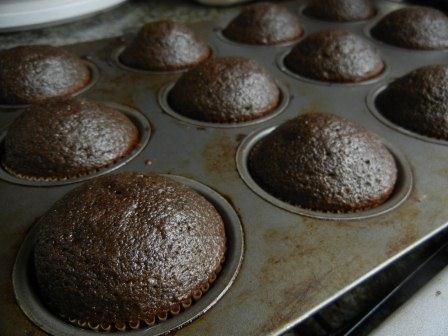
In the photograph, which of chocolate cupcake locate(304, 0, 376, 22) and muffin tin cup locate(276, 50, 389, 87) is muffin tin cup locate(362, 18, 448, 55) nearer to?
chocolate cupcake locate(304, 0, 376, 22)

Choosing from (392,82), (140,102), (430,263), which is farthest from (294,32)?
(430,263)

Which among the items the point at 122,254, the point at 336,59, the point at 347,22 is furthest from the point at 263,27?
the point at 122,254

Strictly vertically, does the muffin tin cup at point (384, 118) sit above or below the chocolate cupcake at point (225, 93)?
below

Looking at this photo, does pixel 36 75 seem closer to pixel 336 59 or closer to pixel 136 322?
pixel 136 322

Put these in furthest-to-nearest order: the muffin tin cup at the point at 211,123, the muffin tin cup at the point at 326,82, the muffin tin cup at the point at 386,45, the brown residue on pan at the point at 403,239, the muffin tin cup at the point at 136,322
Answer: the muffin tin cup at the point at 386,45, the muffin tin cup at the point at 326,82, the muffin tin cup at the point at 211,123, the brown residue on pan at the point at 403,239, the muffin tin cup at the point at 136,322

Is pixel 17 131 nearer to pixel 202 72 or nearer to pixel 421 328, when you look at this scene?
pixel 202 72

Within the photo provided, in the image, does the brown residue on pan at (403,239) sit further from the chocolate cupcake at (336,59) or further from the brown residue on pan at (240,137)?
the chocolate cupcake at (336,59)

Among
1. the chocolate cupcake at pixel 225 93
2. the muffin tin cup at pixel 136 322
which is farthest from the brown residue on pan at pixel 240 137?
the muffin tin cup at pixel 136 322
